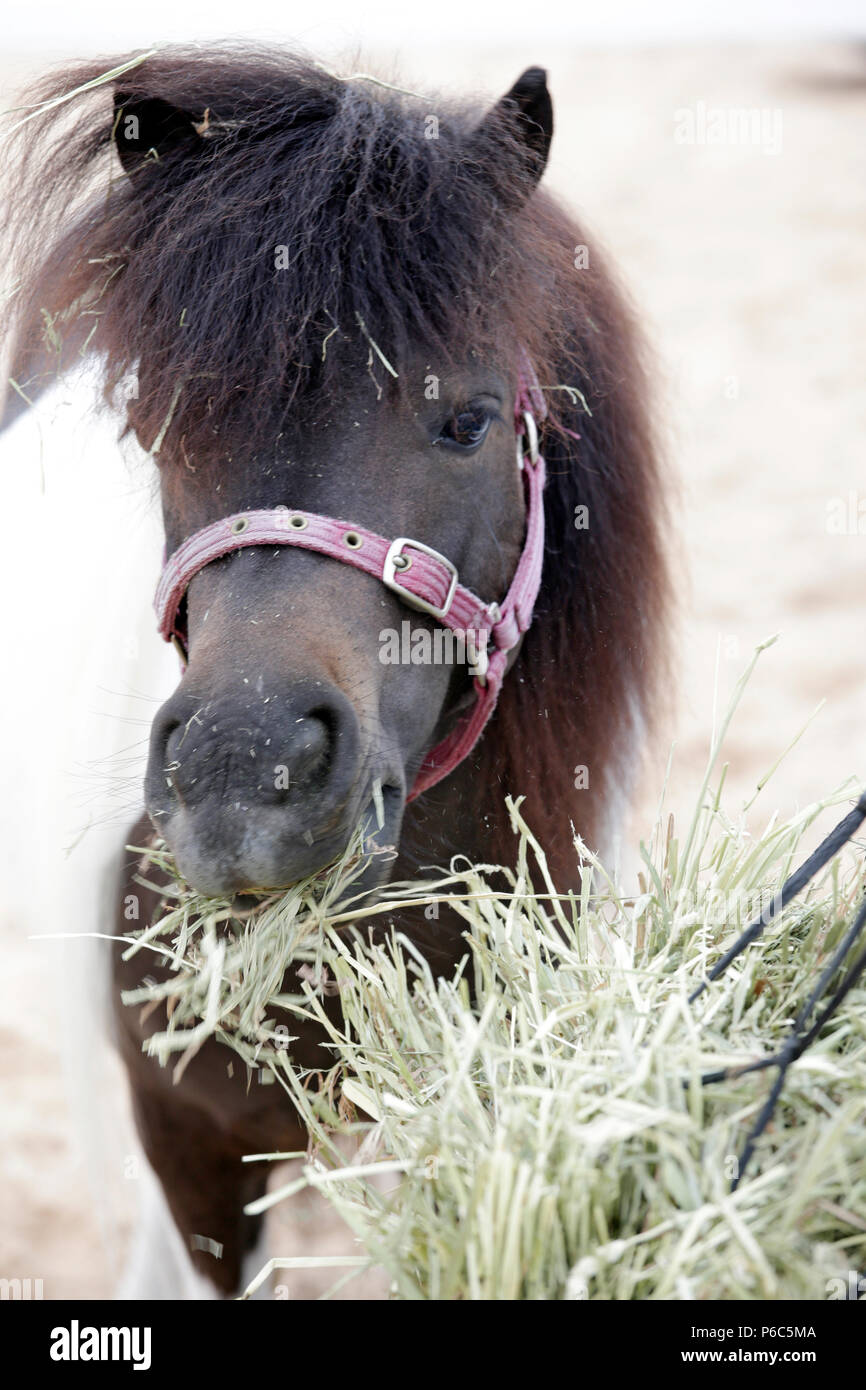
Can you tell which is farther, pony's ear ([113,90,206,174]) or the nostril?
pony's ear ([113,90,206,174])

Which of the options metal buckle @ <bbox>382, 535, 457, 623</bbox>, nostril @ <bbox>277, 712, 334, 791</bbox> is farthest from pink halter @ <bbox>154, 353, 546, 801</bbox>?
nostril @ <bbox>277, 712, 334, 791</bbox>

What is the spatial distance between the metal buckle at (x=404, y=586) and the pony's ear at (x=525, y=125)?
524mm

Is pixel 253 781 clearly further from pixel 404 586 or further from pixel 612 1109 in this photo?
pixel 612 1109

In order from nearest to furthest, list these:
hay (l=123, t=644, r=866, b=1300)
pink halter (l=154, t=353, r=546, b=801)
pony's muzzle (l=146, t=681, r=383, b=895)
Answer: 1. hay (l=123, t=644, r=866, b=1300)
2. pony's muzzle (l=146, t=681, r=383, b=895)
3. pink halter (l=154, t=353, r=546, b=801)

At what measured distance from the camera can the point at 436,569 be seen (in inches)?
54.7

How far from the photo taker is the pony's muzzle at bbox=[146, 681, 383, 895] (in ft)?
3.74

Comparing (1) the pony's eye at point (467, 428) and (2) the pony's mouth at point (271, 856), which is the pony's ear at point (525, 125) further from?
(2) the pony's mouth at point (271, 856)

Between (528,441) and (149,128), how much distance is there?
26.1 inches

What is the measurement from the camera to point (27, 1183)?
292 centimetres

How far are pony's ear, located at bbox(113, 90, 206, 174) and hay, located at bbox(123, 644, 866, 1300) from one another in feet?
3.30

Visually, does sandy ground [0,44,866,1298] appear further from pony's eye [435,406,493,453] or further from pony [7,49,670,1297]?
pony's eye [435,406,493,453]

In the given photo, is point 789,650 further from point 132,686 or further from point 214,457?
point 214,457

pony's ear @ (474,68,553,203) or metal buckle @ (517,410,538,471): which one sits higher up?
pony's ear @ (474,68,553,203)

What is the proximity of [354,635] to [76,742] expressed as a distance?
0.90 m
